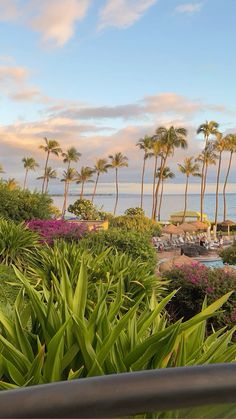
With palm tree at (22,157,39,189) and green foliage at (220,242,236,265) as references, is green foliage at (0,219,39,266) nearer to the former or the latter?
green foliage at (220,242,236,265)

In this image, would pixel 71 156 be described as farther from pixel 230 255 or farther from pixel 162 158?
pixel 230 255

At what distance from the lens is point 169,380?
811 millimetres

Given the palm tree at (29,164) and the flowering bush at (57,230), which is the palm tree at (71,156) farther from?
the flowering bush at (57,230)

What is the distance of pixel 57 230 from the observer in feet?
48.0

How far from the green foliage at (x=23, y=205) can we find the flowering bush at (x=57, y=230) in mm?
4260

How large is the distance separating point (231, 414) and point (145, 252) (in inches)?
506

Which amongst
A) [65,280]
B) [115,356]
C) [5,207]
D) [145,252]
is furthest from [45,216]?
[115,356]

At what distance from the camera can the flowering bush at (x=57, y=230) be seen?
14.2 metres

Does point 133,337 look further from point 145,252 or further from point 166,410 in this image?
point 145,252

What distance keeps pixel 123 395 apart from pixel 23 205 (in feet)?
65.1

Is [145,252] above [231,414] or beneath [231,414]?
beneath

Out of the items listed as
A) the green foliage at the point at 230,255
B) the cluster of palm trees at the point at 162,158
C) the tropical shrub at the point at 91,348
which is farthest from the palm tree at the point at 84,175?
the tropical shrub at the point at 91,348

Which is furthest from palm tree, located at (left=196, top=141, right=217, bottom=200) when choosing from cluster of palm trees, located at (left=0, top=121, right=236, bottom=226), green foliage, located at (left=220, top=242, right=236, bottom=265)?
green foliage, located at (left=220, top=242, right=236, bottom=265)

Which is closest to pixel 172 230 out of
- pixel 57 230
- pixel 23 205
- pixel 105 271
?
pixel 23 205
